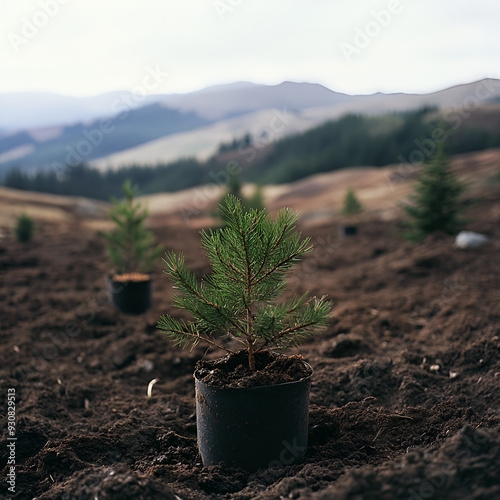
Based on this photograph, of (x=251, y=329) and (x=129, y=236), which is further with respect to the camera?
(x=129, y=236)

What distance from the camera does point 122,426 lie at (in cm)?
352

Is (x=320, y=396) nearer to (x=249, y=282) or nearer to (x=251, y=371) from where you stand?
(x=251, y=371)

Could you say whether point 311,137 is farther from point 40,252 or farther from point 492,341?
point 492,341

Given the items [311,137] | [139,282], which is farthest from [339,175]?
[139,282]

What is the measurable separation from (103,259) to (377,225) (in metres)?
8.49

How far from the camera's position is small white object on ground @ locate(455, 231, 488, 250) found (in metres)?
8.85

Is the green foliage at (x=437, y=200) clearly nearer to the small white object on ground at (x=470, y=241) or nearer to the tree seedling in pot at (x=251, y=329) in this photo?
the small white object on ground at (x=470, y=241)

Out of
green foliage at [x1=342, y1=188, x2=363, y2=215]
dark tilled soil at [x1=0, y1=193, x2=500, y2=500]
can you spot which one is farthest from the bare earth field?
green foliage at [x1=342, y1=188, x2=363, y2=215]

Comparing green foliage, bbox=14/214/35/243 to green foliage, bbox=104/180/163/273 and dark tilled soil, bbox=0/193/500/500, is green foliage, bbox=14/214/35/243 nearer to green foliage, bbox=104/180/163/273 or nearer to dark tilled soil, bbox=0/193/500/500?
dark tilled soil, bbox=0/193/500/500

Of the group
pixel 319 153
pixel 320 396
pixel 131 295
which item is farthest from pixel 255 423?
pixel 319 153

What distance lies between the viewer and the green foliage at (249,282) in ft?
9.41

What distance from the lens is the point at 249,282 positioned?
302cm

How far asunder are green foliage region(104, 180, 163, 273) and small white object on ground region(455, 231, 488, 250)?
557 cm

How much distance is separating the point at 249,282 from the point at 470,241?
283 inches
